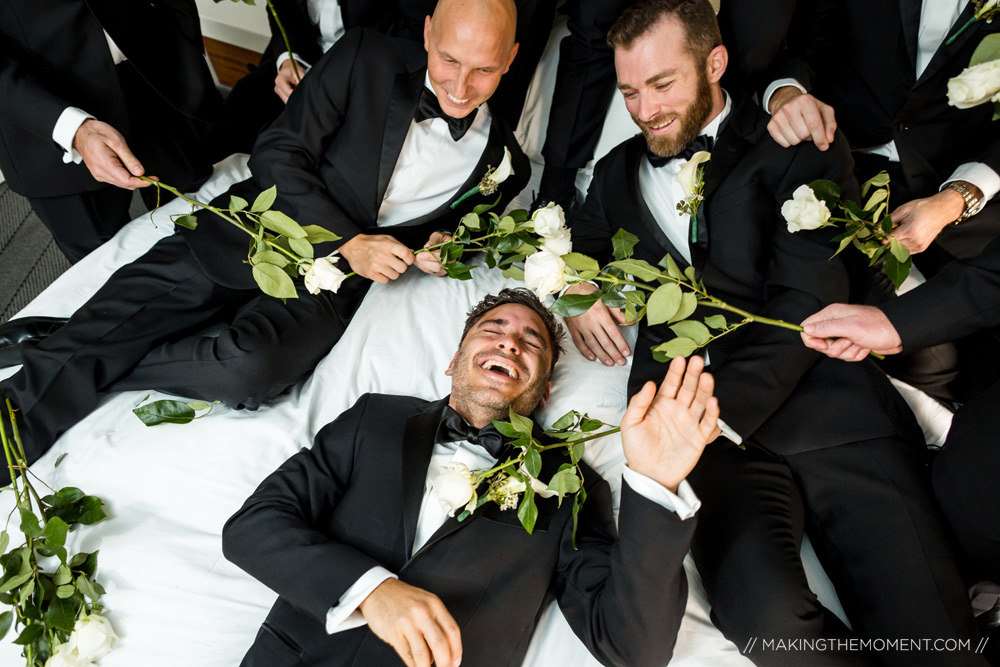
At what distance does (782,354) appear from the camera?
2.25m

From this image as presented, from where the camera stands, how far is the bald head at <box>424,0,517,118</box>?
2.39m

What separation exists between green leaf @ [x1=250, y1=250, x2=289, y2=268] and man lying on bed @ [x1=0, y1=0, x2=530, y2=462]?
→ 0.56 metres

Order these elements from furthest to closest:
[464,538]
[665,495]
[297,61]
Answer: [297,61], [464,538], [665,495]

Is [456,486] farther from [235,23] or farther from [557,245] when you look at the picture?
[235,23]

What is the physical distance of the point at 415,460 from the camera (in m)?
2.02

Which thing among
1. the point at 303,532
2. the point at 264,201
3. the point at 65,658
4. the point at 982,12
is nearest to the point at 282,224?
the point at 264,201

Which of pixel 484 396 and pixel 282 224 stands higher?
pixel 282 224

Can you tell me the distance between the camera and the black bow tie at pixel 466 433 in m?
2.04

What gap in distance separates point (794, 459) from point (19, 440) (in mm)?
2421

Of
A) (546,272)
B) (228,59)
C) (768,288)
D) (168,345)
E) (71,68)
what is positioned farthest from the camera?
(228,59)

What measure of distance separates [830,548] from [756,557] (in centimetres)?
28

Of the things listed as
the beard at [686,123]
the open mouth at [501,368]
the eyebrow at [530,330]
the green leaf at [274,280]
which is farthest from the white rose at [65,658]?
the beard at [686,123]

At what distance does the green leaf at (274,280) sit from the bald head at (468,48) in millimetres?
1046

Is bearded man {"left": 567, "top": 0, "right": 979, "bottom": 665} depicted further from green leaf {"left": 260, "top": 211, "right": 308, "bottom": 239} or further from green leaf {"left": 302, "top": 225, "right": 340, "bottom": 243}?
green leaf {"left": 260, "top": 211, "right": 308, "bottom": 239}
